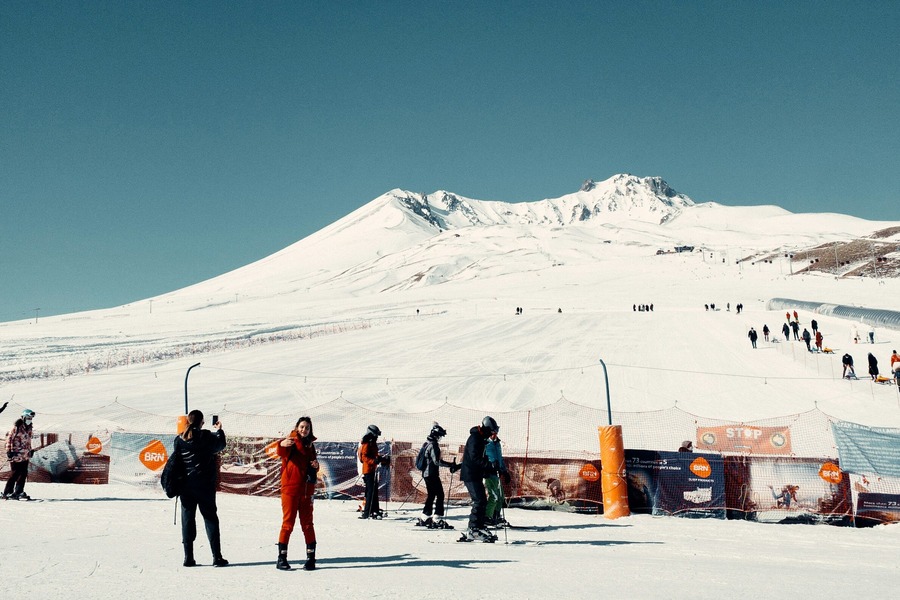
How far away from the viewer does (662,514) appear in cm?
1102

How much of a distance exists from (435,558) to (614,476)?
466cm

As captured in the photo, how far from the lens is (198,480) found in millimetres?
6562

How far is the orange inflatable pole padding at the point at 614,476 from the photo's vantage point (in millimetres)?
10812

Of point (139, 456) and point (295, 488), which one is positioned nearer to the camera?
point (295, 488)

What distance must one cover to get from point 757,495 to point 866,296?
63.1 metres

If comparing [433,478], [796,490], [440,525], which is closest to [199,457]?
[433,478]

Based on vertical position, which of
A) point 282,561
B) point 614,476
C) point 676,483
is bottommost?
point 282,561

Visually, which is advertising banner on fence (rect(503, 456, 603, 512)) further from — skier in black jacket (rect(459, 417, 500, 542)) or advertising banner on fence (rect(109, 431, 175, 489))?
advertising banner on fence (rect(109, 431, 175, 489))

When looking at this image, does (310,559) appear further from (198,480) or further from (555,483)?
(555,483)

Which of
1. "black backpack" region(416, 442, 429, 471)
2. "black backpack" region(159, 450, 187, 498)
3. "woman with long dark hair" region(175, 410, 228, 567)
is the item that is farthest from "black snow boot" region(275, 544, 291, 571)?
"black backpack" region(416, 442, 429, 471)

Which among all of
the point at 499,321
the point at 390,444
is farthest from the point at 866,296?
the point at 390,444

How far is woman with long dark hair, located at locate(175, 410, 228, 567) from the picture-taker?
649cm

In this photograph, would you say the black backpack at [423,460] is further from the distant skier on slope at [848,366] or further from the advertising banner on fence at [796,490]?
the distant skier on slope at [848,366]

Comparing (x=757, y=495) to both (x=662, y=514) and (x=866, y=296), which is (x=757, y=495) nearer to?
(x=662, y=514)
